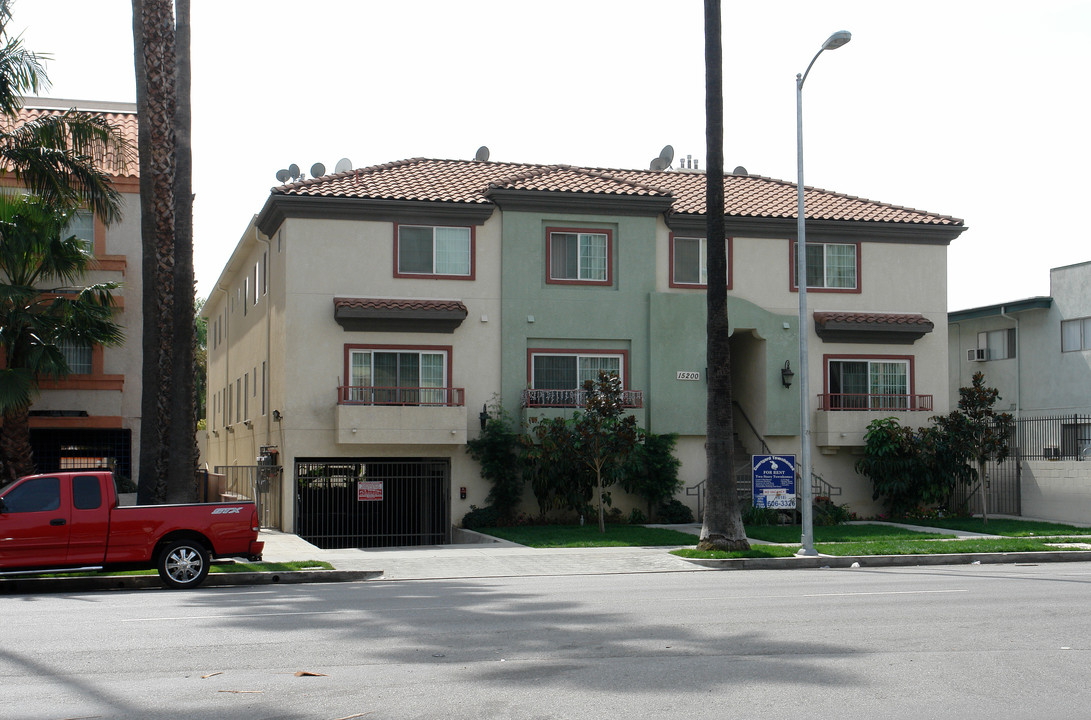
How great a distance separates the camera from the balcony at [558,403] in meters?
27.3

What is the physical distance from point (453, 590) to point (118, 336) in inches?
499

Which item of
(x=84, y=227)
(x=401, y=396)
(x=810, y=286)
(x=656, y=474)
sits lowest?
(x=656, y=474)

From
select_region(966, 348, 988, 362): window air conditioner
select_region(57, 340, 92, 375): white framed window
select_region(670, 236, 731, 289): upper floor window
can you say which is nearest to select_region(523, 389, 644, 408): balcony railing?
select_region(670, 236, 731, 289): upper floor window

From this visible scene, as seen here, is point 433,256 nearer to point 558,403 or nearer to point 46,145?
point 558,403

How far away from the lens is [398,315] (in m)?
26.7

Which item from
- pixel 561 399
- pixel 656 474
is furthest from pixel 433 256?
pixel 656 474

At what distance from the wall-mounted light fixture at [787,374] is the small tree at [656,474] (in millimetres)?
3543

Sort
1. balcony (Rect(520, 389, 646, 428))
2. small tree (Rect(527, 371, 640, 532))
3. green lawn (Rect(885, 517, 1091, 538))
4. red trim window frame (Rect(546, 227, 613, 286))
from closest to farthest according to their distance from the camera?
green lawn (Rect(885, 517, 1091, 538))
small tree (Rect(527, 371, 640, 532))
balcony (Rect(520, 389, 646, 428))
red trim window frame (Rect(546, 227, 613, 286))

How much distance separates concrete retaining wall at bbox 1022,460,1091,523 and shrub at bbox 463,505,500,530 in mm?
14092

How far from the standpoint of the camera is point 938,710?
7.53 m

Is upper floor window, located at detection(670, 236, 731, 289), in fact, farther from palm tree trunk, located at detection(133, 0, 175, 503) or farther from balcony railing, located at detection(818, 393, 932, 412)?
palm tree trunk, located at detection(133, 0, 175, 503)

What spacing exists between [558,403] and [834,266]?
28.3 ft

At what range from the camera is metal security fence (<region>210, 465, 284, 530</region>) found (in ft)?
90.0

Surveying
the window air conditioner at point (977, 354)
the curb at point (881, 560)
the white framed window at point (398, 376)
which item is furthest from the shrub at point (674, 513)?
the window air conditioner at point (977, 354)
